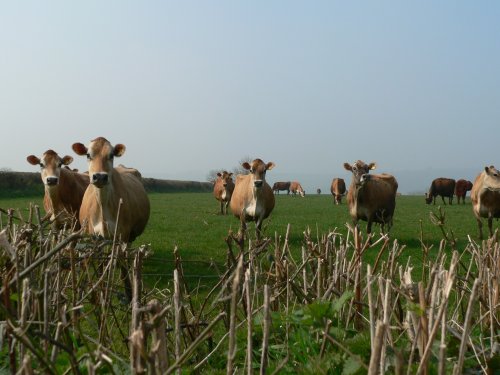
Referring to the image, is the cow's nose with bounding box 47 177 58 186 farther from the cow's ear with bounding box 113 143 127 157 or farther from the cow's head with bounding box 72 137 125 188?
the cow's ear with bounding box 113 143 127 157

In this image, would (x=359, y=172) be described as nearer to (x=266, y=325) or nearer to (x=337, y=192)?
(x=266, y=325)

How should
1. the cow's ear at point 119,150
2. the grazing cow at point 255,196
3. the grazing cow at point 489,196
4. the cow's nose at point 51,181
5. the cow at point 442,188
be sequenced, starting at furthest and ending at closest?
the cow at point 442,188 → the grazing cow at point 489,196 → the grazing cow at point 255,196 → the cow's nose at point 51,181 → the cow's ear at point 119,150

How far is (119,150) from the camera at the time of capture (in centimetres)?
942

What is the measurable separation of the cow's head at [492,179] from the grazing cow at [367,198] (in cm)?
244

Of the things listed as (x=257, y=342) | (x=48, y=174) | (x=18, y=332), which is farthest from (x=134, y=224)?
(x=18, y=332)

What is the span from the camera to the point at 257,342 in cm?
309

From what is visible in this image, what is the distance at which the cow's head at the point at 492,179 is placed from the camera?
591 inches

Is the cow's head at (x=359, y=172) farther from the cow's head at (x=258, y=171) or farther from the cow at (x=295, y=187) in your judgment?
the cow at (x=295, y=187)

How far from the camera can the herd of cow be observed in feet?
28.4

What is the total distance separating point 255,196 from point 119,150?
5.51 metres

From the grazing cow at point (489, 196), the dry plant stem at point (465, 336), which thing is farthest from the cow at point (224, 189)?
the dry plant stem at point (465, 336)

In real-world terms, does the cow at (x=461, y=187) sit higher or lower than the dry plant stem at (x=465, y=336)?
higher

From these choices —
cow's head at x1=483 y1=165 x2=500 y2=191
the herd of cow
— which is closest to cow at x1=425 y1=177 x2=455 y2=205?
the herd of cow

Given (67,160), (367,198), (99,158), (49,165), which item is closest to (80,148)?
(99,158)
